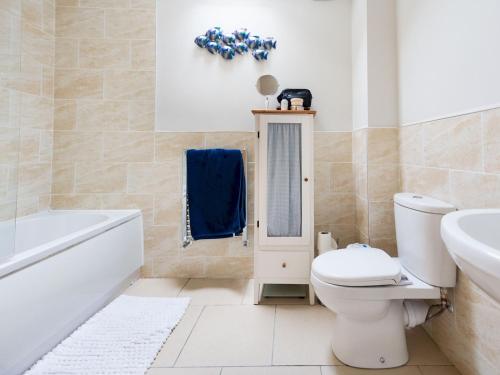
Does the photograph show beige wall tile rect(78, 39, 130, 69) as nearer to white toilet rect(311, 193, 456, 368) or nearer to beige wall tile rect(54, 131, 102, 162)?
beige wall tile rect(54, 131, 102, 162)

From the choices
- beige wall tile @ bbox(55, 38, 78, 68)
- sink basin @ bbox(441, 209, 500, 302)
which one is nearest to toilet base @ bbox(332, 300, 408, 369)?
sink basin @ bbox(441, 209, 500, 302)

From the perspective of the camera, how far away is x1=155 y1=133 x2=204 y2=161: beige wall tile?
2.30 m

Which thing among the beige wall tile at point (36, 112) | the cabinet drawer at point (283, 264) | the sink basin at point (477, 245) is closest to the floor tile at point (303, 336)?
the cabinet drawer at point (283, 264)

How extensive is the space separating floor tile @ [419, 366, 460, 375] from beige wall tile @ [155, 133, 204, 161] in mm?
1992

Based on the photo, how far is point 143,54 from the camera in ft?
7.55

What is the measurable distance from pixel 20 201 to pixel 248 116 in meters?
1.81

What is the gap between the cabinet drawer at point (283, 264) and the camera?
6.32 ft

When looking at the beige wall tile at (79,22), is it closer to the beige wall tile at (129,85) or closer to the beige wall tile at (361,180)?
the beige wall tile at (129,85)

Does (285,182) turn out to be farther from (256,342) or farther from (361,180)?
(256,342)

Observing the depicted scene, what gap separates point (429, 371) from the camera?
4.19 feet

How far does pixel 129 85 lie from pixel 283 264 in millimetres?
1869

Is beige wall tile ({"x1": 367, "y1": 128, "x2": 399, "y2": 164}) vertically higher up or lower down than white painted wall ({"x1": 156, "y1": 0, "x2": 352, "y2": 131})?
lower down

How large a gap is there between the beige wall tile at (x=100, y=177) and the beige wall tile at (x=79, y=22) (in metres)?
1.06

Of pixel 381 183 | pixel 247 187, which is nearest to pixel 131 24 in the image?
pixel 247 187
